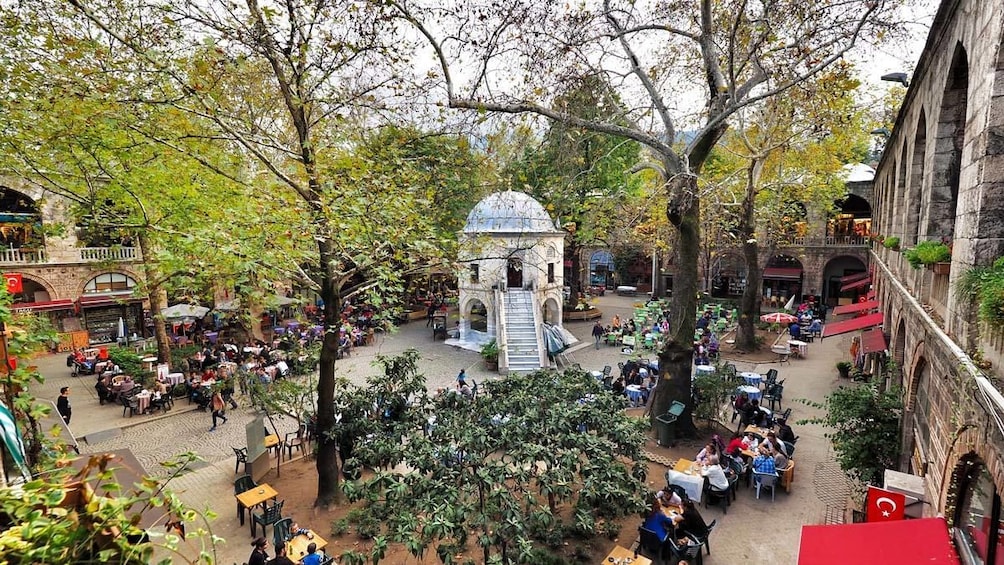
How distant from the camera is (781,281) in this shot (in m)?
35.9

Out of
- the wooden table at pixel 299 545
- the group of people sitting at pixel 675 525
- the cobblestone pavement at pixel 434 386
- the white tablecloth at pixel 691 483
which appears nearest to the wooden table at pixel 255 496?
the cobblestone pavement at pixel 434 386

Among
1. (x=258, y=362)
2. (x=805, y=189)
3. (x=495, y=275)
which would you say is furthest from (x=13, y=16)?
(x=805, y=189)

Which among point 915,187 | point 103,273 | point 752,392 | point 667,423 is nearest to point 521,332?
point 752,392

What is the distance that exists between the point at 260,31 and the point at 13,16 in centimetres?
476

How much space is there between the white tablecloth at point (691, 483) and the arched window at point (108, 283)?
27939mm

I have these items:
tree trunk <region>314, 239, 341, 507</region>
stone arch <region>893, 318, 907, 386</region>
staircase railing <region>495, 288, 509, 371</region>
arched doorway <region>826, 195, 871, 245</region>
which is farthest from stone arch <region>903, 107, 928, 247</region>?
arched doorway <region>826, 195, 871, 245</region>

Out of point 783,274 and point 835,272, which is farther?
point 783,274

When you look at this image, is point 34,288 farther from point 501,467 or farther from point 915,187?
point 915,187

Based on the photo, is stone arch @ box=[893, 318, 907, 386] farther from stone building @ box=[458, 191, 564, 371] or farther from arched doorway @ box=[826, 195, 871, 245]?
arched doorway @ box=[826, 195, 871, 245]

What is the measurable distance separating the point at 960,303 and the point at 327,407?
10.1 m

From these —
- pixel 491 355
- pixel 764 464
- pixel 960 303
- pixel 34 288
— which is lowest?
pixel 491 355

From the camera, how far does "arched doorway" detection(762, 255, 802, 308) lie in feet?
113

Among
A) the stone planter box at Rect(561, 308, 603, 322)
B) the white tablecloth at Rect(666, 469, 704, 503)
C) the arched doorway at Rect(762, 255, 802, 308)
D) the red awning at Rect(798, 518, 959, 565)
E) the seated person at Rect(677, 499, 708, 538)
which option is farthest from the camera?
the arched doorway at Rect(762, 255, 802, 308)

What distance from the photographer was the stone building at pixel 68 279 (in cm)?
2261
